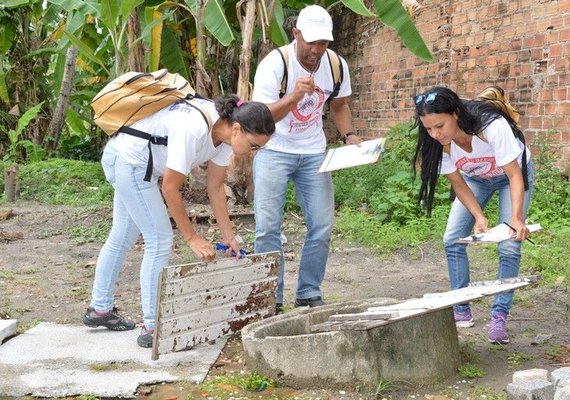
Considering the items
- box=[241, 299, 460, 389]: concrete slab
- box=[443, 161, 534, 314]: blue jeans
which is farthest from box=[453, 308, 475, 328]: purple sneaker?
box=[241, 299, 460, 389]: concrete slab

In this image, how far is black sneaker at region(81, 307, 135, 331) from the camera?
4527 mm

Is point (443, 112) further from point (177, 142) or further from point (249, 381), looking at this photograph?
point (249, 381)

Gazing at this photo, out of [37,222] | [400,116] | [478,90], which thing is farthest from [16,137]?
[478,90]

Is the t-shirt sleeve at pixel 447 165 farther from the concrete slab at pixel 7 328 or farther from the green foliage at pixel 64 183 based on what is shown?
the green foliage at pixel 64 183

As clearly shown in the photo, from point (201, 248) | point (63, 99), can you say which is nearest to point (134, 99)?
point (201, 248)

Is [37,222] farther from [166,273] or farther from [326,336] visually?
[326,336]

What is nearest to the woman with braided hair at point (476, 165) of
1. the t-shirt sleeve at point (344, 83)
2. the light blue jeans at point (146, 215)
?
the t-shirt sleeve at point (344, 83)

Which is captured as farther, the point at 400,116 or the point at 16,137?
the point at 16,137

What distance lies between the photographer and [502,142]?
398 cm

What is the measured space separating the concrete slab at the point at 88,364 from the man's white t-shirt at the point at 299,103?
1.24 metres

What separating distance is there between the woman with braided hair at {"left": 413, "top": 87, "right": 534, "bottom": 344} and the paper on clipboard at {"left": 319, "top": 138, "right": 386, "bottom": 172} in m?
0.25

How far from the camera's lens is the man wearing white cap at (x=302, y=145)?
4414 millimetres

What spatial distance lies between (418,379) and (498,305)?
909 mm

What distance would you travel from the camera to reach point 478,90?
8180 mm
